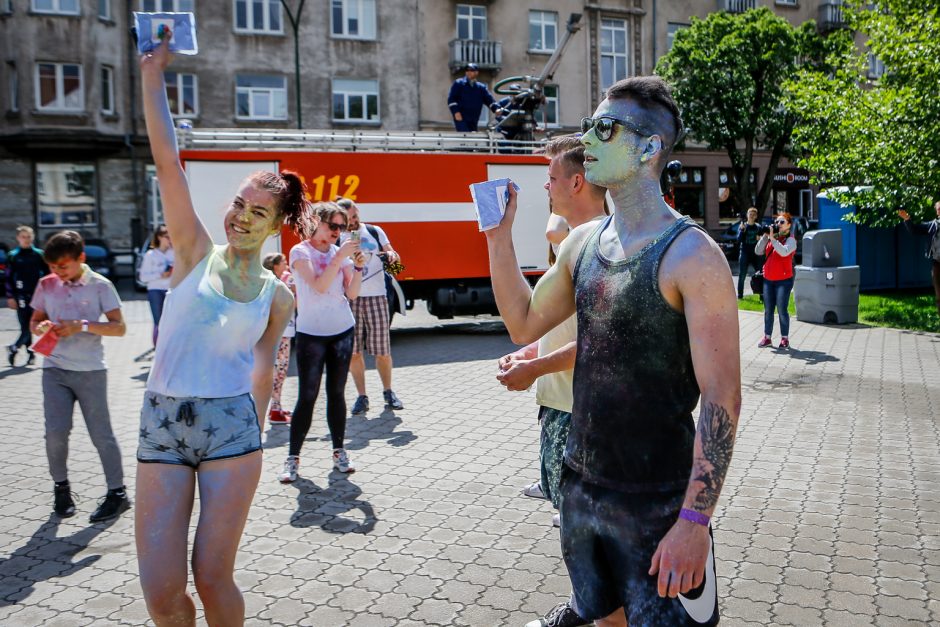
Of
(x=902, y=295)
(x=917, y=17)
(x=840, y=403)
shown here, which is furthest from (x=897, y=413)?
(x=902, y=295)

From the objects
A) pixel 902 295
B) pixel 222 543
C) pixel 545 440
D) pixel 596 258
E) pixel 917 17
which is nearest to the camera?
pixel 596 258

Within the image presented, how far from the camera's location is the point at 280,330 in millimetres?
3316

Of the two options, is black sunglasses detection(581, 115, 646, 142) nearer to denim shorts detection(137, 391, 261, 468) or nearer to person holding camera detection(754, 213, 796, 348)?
denim shorts detection(137, 391, 261, 468)

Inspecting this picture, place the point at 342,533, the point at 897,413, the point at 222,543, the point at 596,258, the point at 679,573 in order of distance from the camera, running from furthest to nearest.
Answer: the point at 897,413
the point at 342,533
the point at 222,543
the point at 596,258
the point at 679,573

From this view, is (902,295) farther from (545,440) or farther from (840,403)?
(545,440)

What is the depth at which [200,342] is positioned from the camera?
9.80ft

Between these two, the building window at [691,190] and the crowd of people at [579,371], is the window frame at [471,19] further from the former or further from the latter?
the crowd of people at [579,371]

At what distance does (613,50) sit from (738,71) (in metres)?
5.84

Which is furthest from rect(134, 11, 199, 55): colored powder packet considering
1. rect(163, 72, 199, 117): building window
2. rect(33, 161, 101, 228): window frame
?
rect(33, 161, 101, 228): window frame

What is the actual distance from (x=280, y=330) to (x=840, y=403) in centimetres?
690

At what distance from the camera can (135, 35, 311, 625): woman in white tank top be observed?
2820 millimetres

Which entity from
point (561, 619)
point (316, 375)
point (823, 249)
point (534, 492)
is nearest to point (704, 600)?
point (561, 619)

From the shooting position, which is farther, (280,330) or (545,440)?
(545,440)

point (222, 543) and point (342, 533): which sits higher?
point (222, 543)
